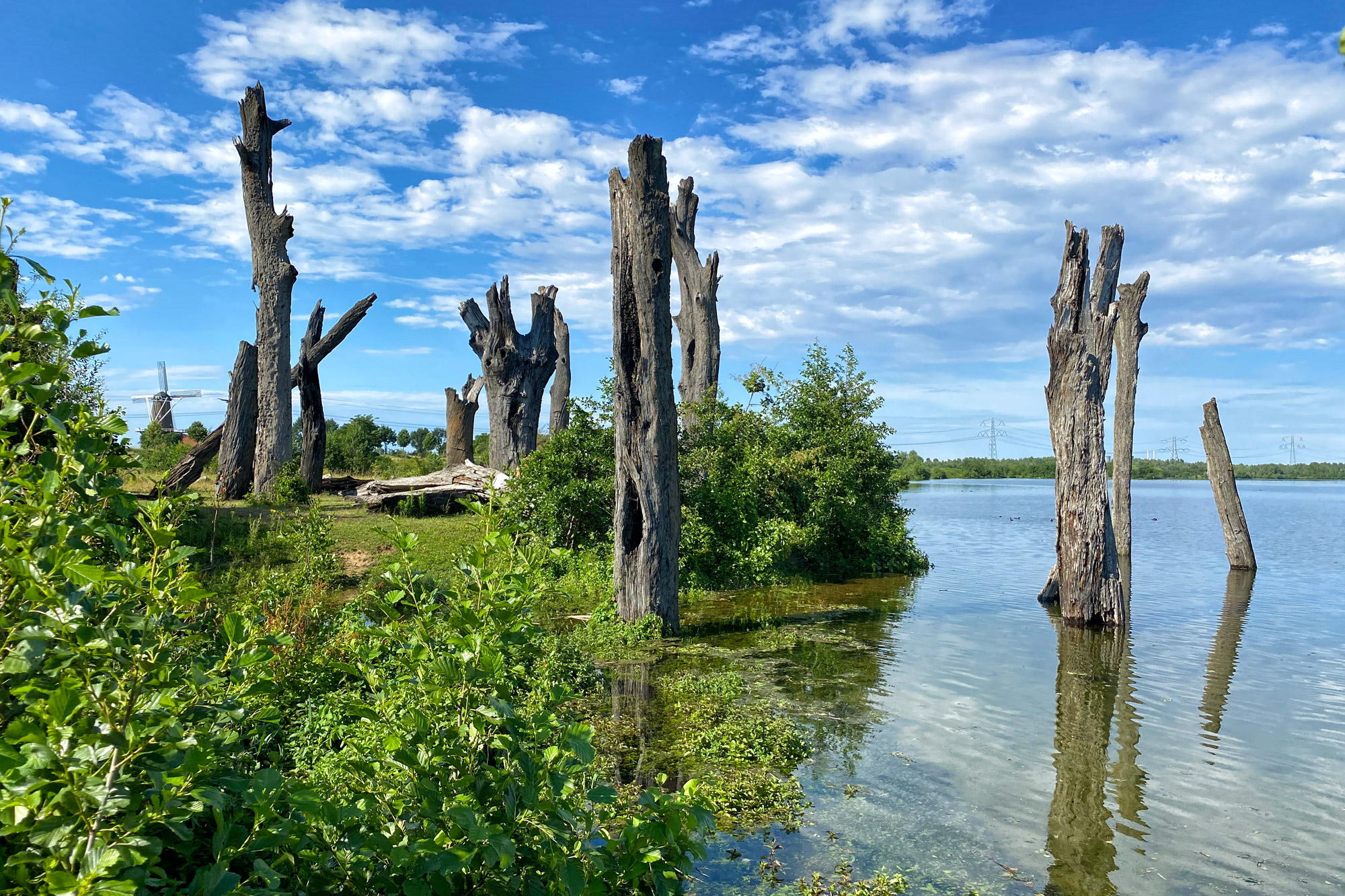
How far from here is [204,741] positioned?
2.18 meters

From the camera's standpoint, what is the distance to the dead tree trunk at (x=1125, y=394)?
14648 millimetres

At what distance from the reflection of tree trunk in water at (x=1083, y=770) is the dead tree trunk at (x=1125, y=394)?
4.46 m

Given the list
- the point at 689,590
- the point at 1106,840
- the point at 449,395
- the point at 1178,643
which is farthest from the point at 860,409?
the point at 1106,840

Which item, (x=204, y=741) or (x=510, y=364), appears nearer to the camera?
(x=204, y=741)

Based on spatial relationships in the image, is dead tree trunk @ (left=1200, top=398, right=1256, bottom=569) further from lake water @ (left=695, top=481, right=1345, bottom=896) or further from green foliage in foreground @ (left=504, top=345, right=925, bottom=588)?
green foliage in foreground @ (left=504, top=345, right=925, bottom=588)

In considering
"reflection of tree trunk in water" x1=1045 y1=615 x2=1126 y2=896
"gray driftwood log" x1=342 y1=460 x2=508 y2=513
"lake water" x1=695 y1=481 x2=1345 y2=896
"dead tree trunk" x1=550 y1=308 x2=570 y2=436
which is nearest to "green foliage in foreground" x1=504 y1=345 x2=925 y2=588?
"lake water" x1=695 y1=481 x2=1345 y2=896

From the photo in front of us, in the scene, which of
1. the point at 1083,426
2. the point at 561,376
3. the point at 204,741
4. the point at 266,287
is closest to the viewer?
the point at 204,741

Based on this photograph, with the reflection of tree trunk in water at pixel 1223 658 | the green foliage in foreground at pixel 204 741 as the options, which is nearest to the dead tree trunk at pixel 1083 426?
the reflection of tree trunk in water at pixel 1223 658

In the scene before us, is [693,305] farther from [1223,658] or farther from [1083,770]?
[1083,770]

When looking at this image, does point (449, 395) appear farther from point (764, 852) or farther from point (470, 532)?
point (764, 852)

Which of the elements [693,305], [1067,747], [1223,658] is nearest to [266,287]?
[693,305]

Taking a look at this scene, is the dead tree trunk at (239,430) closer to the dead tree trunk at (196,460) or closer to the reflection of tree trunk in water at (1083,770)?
the dead tree trunk at (196,460)

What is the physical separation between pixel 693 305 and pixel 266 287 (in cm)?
950

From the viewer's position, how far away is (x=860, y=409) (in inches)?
747
